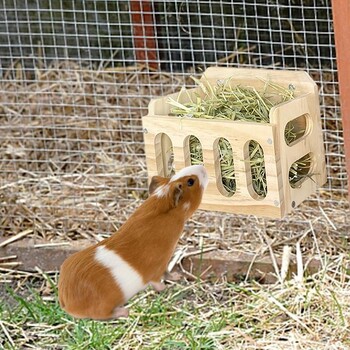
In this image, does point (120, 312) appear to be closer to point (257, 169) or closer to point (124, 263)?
point (124, 263)

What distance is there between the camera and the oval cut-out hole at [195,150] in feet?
7.82

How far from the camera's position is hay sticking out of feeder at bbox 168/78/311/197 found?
7.66ft

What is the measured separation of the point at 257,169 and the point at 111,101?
2564mm

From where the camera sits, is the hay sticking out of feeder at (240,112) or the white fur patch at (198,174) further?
the hay sticking out of feeder at (240,112)

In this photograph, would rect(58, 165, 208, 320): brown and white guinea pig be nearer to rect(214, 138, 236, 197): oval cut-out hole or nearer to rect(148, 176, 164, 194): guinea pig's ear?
rect(148, 176, 164, 194): guinea pig's ear

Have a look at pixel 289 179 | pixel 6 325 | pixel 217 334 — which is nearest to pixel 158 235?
pixel 289 179

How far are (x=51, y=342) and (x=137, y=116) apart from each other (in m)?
1.45

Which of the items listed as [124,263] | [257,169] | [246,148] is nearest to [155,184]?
[124,263]

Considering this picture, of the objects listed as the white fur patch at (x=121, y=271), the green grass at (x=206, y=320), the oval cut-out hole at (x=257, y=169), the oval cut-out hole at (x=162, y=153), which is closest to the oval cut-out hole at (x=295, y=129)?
the oval cut-out hole at (x=257, y=169)

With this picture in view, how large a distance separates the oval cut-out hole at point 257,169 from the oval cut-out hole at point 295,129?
0.12 meters

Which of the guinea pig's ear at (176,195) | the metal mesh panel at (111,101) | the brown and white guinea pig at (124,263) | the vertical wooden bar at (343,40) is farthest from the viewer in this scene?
the metal mesh panel at (111,101)

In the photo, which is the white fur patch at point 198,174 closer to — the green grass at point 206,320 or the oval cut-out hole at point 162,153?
the oval cut-out hole at point 162,153

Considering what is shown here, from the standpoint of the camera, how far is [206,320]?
11.5 feet

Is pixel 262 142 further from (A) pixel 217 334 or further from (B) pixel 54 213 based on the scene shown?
(B) pixel 54 213
